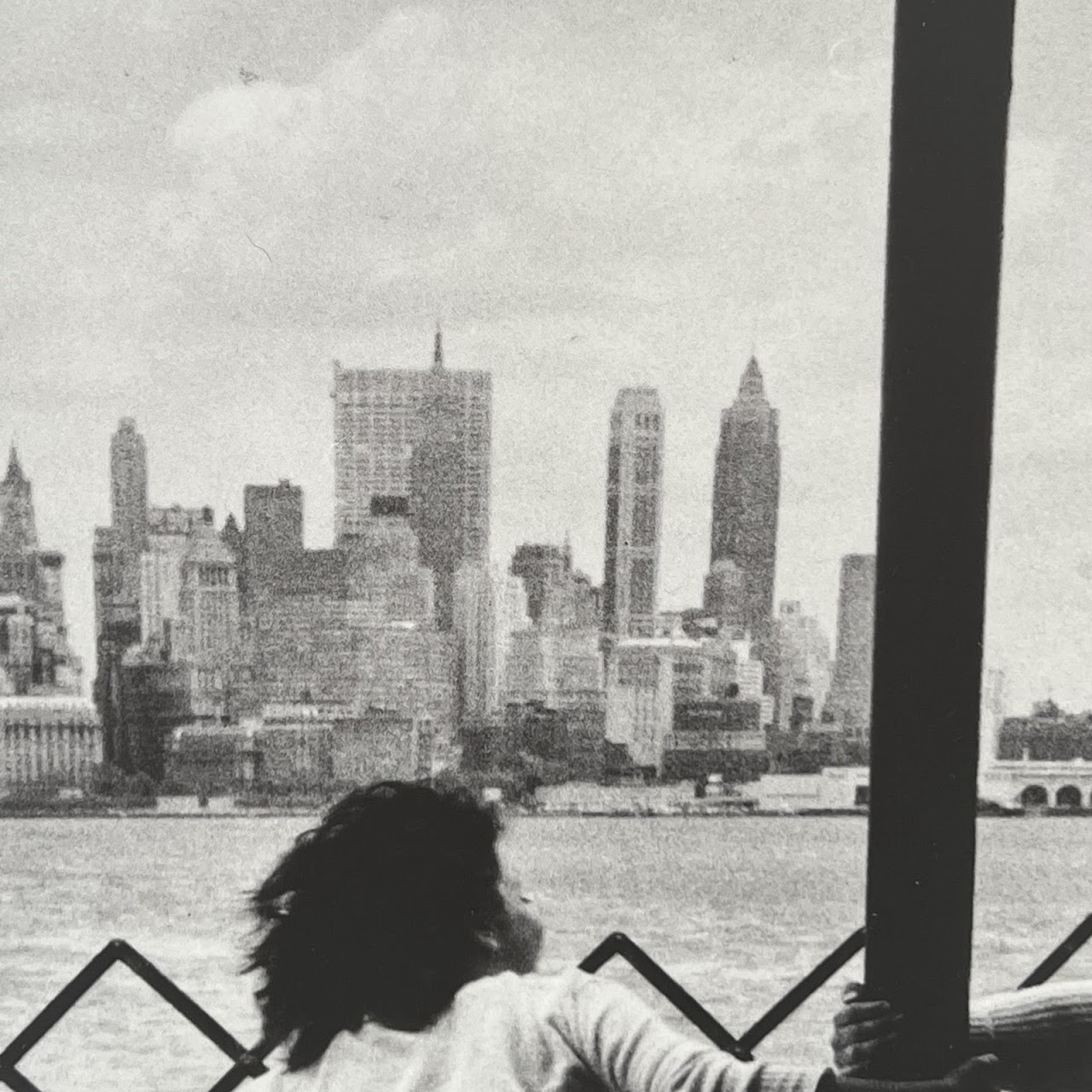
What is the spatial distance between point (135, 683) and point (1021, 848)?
29.3 metres

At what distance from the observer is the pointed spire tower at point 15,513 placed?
17609 millimetres

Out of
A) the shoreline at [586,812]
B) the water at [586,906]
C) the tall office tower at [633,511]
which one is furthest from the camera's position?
the water at [586,906]

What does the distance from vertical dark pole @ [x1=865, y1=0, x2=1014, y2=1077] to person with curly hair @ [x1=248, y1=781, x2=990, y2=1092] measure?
8 centimetres

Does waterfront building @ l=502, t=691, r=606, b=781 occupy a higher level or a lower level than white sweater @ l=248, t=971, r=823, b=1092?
lower

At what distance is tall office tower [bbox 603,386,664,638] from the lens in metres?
12.9

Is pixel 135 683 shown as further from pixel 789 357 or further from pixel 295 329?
pixel 789 357

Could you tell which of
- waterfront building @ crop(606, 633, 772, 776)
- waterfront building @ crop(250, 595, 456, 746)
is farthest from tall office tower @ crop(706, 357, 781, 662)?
waterfront building @ crop(250, 595, 456, 746)

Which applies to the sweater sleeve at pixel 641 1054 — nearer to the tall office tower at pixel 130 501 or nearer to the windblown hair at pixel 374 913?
the windblown hair at pixel 374 913

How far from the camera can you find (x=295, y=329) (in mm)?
27703

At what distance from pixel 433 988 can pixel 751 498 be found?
18.2 m

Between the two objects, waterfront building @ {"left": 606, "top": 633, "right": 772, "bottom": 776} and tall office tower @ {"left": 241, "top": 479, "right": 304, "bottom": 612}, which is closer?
tall office tower @ {"left": 241, "top": 479, "right": 304, "bottom": 612}

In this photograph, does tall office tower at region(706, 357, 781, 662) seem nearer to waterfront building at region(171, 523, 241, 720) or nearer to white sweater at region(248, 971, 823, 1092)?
waterfront building at region(171, 523, 241, 720)

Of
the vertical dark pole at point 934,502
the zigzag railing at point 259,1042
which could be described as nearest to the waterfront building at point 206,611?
the zigzag railing at point 259,1042

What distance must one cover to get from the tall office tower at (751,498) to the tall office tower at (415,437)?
276 cm
